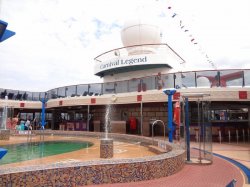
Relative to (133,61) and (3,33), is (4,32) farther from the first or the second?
(133,61)

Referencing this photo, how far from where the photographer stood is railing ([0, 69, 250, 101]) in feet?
45.8

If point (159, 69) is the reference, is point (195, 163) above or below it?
below

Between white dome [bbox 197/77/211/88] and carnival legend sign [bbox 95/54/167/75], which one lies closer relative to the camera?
white dome [bbox 197/77/211/88]

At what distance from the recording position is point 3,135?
52.1ft

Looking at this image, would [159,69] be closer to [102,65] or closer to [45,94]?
[102,65]

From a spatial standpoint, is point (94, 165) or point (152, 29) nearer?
point (94, 165)

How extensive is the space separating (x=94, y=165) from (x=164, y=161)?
6.41 feet

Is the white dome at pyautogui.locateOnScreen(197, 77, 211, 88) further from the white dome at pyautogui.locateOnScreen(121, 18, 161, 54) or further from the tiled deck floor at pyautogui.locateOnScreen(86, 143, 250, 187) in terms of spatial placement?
the white dome at pyautogui.locateOnScreen(121, 18, 161, 54)

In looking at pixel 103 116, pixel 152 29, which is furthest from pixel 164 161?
pixel 152 29

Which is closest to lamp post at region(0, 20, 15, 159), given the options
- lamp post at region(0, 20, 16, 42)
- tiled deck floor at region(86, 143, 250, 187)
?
lamp post at region(0, 20, 16, 42)

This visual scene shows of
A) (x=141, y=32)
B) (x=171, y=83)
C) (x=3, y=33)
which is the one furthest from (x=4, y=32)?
(x=141, y=32)

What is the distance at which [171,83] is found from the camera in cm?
1555

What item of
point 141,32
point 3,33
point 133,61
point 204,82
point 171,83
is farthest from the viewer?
point 141,32

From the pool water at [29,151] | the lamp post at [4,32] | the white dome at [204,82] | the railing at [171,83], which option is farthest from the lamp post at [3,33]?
the white dome at [204,82]
